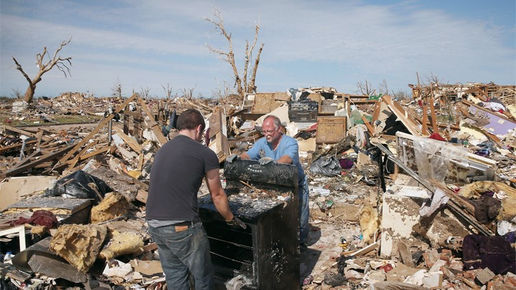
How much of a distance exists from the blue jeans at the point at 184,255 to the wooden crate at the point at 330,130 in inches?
356

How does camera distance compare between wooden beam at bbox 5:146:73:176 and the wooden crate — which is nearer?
wooden beam at bbox 5:146:73:176

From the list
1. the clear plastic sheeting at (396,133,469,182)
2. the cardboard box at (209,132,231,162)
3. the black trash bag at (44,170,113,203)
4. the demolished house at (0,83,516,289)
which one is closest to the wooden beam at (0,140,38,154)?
the demolished house at (0,83,516,289)

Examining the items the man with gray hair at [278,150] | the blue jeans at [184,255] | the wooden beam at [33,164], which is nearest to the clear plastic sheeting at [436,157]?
the man with gray hair at [278,150]

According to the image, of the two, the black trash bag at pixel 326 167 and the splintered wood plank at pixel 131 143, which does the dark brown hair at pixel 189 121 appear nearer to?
the black trash bag at pixel 326 167

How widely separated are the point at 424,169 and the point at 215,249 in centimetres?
477

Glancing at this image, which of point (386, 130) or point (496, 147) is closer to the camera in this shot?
point (496, 147)

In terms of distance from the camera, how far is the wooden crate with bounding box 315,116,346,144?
450 inches

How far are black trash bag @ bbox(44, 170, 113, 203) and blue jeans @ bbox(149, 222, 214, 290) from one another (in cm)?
308

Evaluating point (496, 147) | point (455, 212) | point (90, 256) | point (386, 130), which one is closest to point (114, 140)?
point (90, 256)

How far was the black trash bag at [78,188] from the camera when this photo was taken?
17.3 ft

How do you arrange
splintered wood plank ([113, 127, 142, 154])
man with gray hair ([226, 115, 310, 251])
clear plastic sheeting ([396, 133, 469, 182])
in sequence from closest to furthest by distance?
man with gray hair ([226, 115, 310, 251])
clear plastic sheeting ([396, 133, 469, 182])
splintered wood plank ([113, 127, 142, 154])

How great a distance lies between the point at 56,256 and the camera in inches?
148

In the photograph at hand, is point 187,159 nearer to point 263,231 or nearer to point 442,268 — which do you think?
point 263,231

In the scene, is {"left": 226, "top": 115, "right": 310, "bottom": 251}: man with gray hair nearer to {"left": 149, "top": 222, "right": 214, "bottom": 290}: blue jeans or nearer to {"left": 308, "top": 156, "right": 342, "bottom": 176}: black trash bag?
{"left": 149, "top": 222, "right": 214, "bottom": 290}: blue jeans
